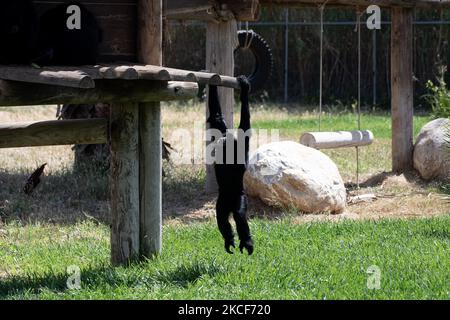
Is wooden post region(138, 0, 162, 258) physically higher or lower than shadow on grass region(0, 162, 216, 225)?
higher

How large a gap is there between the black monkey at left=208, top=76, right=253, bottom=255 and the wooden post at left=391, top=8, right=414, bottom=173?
24.1ft

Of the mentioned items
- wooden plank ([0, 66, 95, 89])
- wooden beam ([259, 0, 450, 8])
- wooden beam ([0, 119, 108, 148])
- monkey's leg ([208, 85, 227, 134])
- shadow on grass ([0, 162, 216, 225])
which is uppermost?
wooden beam ([259, 0, 450, 8])

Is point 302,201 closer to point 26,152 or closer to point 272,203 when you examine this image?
point 272,203

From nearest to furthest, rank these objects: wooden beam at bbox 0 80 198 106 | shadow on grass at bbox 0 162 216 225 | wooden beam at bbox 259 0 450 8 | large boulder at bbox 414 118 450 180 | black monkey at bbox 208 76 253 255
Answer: wooden beam at bbox 0 80 198 106 < black monkey at bbox 208 76 253 255 < shadow on grass at bbox 0 162 216 225 < wooden beam at bbox 259 0 450 8 < large boulder at bbox 414 118 450 180

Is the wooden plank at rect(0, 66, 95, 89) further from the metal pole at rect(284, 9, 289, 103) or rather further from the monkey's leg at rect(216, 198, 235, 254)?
the metal pole at rect(284, 9, 289, 103)

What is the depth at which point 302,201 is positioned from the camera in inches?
428

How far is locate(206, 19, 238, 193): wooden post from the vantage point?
12.1 m

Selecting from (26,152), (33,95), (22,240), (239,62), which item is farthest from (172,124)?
(33,95)

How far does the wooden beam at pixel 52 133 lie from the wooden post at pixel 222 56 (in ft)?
15.4

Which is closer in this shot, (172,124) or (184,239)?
(184,239)

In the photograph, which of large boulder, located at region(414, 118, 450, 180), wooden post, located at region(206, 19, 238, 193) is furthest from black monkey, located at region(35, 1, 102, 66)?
large boulder, located at region(414, 118, 450, 180)

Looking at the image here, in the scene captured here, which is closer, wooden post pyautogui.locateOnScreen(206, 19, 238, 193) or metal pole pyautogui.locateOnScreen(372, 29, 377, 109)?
wooden post pyautogui.locateOnScreen(206, 19, 238, 193)

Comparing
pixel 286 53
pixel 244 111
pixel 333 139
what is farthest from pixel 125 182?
pixel 286 53
